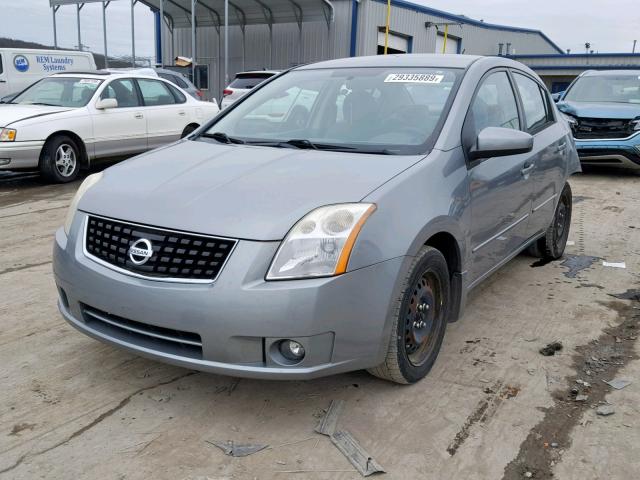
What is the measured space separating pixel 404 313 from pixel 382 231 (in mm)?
429

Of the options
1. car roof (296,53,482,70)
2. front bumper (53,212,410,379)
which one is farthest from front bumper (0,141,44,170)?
front bumper (53,212,410,379)

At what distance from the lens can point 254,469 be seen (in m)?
2.44

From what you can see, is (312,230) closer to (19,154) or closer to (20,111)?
(19,154)

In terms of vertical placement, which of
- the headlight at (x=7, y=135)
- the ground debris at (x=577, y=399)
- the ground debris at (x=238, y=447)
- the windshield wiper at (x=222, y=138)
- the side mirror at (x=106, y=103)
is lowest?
the ground debris at (x=238, y=447)

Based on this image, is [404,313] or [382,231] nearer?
[382,231]

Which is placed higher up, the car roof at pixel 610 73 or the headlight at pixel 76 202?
the car roof at pixel 610 73

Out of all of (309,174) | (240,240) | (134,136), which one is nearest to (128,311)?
(240,240)

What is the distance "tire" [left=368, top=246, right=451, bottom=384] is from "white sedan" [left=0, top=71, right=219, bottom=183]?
6.81 metres

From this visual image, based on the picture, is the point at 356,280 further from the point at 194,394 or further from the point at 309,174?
the point at 194,394

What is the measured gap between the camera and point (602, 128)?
988cm

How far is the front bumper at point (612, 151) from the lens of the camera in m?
9.73

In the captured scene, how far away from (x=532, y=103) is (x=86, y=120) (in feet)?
21.2

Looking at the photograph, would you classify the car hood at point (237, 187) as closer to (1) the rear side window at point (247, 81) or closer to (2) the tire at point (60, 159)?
(2) the tire at point (60, 159)

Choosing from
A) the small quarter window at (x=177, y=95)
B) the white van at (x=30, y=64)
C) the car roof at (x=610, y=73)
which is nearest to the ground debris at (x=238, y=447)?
the small quarter window at (x=177, y=95)
